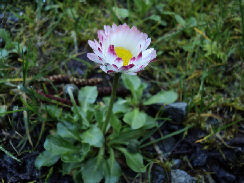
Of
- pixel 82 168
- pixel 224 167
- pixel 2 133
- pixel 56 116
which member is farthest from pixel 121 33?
pixel 224 167

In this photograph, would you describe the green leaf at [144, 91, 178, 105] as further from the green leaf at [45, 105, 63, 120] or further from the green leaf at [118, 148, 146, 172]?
the green leaf at [45, 105, 63, 120]

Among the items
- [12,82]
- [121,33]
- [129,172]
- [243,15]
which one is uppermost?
[243,15]

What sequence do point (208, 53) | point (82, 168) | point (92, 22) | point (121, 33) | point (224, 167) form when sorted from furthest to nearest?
point (92, 22) < point (208, 53) < point (224, 167) < point (82, 168) < point (121, 33)

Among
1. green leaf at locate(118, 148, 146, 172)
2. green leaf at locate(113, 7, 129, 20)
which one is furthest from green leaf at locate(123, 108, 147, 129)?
green leaf at locate(113, 7, 129, 20)

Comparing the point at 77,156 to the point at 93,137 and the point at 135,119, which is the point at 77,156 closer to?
the point at 93,137

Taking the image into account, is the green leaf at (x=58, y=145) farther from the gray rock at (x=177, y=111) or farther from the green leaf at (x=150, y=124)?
the gray rock at (x=177, y=111)

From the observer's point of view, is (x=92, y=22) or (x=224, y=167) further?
(x=92, y=22)

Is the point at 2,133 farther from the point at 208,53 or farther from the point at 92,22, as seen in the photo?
the point at 208,53

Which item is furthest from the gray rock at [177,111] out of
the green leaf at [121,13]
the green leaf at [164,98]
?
the green leaf at [121,13]

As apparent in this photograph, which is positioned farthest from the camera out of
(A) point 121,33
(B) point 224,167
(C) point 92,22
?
(C) point 92,22
